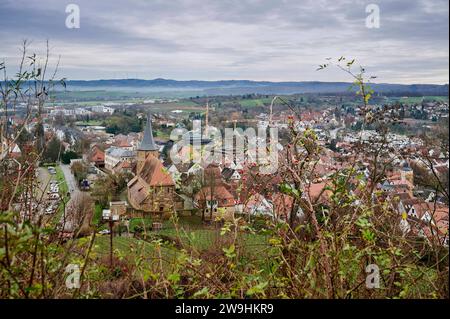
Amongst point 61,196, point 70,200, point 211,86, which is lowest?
point 70,200

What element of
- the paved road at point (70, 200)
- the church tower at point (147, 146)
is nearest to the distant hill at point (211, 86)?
the paved road at point (70, 200)

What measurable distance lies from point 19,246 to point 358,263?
4.17 ft

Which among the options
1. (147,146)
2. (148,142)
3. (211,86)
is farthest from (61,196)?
(148,142)

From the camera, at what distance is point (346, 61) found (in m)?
2.17

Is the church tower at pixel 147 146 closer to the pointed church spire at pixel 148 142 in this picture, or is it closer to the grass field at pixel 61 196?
the pointed church spire at pixel 148 142

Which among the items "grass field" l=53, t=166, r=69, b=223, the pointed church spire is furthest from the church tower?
"grass field" l=53, t=166, r=69, b=223

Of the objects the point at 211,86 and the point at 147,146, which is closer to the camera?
the point at 211,86

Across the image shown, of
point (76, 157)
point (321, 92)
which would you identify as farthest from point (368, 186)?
point (76, 157)

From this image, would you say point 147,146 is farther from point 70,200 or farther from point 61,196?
point 61,196

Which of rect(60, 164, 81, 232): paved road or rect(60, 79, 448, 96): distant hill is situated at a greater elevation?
rect(60, 79, 448, 96): distant hill

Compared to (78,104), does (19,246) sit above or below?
below

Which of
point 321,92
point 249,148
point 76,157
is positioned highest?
point 321,92

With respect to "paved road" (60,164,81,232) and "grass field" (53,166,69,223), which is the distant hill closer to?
"paved road" (60,164,81,232)
